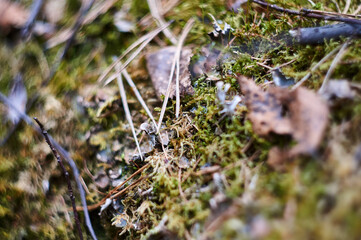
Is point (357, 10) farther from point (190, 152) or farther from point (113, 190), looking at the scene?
point (113, 190)

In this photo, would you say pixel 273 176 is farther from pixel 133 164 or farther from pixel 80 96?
pixel 80 96

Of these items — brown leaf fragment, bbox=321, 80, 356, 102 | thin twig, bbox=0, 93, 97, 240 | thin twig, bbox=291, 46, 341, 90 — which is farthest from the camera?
thin twig, bbox=0, 93, 97, 240

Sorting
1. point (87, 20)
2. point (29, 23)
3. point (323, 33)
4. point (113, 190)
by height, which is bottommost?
point (113, 190)

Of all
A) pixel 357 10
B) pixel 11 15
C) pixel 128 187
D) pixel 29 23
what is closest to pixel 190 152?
pixel 128 187

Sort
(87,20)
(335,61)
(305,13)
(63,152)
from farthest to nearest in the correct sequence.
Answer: (87,20) < (63,152) < (305,13) < (335,61)

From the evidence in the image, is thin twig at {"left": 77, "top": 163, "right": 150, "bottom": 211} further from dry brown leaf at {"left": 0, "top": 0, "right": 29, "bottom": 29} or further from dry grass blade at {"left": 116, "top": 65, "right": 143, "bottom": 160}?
dry brown leaf at {"left": 0, "top": 0, "right": 29, "bottom": 29}

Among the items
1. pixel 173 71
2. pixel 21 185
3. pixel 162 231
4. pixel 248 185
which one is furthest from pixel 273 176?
pixel 21 185

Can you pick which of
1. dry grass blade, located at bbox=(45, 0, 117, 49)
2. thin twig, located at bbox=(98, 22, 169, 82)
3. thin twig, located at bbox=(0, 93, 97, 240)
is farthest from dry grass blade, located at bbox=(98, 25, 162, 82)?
thin twig, located at bbox=(0, 93, 97, 240)
